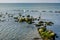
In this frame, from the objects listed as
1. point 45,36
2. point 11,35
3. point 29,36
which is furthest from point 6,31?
point 45,36

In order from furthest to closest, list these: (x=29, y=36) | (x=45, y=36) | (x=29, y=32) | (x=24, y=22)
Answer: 1. (x=24, y=22)
2. (x=29, y=32)
3. (x=29, y=36)
4. (x=45, y=36)

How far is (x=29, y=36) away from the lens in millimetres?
24156

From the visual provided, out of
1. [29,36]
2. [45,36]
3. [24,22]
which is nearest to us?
[45,36]

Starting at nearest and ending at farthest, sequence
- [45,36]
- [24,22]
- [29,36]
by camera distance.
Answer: [45,36] < [29,36] < [24,22]

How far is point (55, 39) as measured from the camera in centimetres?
2317

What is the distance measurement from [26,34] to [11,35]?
1661mm

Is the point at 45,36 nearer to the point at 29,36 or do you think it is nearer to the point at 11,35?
the point at 29,36

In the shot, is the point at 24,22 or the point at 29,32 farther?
the point at 24,22

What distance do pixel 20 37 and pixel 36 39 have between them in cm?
191

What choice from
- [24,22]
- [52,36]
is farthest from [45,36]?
[24,22]

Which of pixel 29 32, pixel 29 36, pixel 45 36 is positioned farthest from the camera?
pixel 29 32

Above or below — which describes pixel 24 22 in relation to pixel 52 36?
below

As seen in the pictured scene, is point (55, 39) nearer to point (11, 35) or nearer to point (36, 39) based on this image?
point (36, 39)

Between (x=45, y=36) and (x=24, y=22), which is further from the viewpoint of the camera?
(x=24, y=22)
